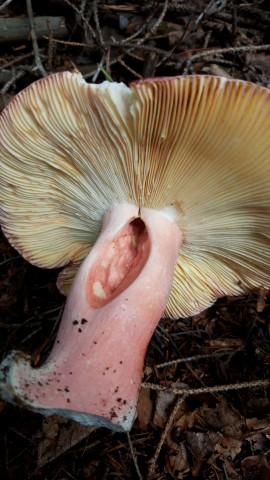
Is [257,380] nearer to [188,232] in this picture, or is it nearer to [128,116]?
[188,232]

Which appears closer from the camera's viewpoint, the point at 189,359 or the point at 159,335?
the point at 189,359

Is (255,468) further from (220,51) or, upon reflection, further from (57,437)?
(220,51)

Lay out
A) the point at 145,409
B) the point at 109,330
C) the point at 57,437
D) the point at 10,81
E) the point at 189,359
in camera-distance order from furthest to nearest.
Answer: the point at 10,81 < the point at 189,359 < the point at 145,409 < the point at 57,437 < the point at 109,330

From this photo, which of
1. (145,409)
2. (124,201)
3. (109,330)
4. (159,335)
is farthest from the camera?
(159,335)

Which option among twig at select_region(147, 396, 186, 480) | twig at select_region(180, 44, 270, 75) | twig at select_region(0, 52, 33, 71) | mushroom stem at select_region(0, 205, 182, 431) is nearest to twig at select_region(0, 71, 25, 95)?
twig at select_region(0, 52, 33, 71)

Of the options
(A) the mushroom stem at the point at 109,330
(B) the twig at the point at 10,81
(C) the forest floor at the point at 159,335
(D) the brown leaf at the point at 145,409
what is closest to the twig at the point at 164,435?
(C) the forest floor at the point at 159,335

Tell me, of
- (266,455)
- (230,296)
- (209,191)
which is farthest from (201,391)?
(209,191)

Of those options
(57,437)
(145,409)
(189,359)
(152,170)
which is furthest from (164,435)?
(152,170)
